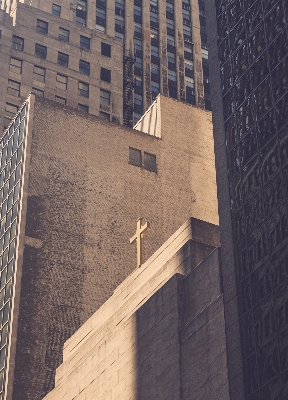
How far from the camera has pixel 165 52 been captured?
4688 inches

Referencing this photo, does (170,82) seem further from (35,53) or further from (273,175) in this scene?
(273,175)

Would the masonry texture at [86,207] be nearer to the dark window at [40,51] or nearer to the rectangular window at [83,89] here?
the rectangular window at [83,89]

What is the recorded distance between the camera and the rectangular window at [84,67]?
9812 centimetres

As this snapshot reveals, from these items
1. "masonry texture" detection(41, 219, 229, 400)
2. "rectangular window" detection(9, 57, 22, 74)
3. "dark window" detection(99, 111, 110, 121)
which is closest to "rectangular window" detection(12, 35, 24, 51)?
"rectangular window" detection(9, 57, 22, 74)

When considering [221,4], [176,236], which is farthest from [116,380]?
[221,4]

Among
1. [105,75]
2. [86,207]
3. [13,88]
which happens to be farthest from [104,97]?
[86,207]

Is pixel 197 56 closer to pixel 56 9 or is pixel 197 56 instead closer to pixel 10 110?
pixel 56 9

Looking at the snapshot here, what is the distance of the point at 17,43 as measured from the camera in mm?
98062

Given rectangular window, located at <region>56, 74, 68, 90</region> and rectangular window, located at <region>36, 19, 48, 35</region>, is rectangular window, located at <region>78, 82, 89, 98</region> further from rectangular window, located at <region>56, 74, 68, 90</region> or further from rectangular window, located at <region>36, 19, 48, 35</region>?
rectangular window, located at <region>36, 19, 48, 35</region>

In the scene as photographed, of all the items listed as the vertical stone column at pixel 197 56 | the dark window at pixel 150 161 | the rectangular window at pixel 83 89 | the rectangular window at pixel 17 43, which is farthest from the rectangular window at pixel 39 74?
the vertical stone column at pixel 197 56

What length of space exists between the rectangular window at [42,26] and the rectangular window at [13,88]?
25.1ft

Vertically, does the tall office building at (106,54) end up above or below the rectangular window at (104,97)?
above

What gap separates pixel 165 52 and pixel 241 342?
276 ft

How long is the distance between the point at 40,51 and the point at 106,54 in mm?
→ 7296
